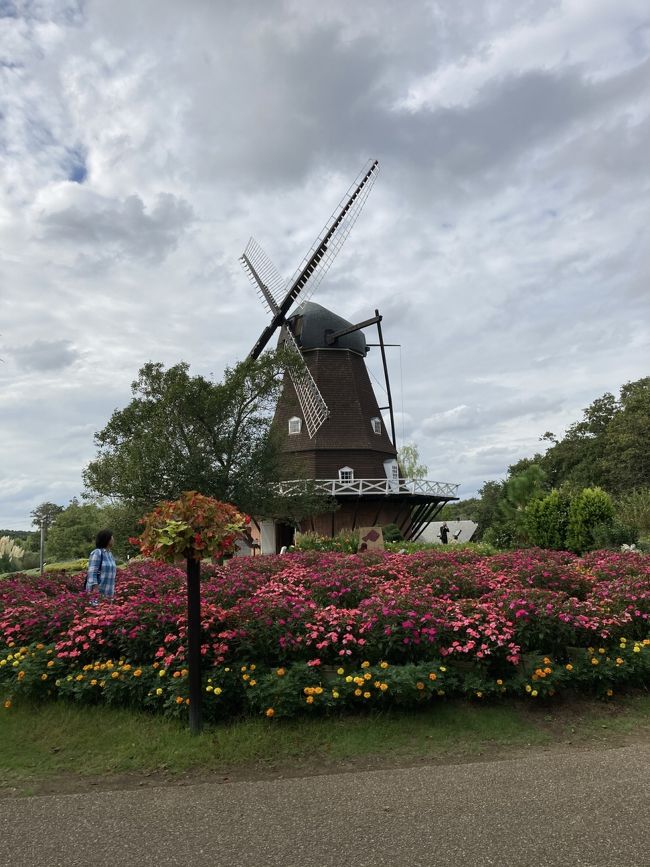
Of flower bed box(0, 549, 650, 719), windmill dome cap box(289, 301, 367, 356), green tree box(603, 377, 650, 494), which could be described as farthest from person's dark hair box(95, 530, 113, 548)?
green tree box(603, 377, 650, 494)

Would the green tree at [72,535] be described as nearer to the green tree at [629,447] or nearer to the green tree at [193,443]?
the green tree at [193,443]

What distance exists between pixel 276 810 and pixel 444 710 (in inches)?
83.3

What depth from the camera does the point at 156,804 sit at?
13.6 ft

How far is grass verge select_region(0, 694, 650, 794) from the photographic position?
4.86 meters

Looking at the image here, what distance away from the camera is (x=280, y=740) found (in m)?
5.19

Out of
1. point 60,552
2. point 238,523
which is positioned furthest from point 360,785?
point 60,552

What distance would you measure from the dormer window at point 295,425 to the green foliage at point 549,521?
1425cm

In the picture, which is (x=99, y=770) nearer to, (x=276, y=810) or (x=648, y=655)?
(x=276, y=810)

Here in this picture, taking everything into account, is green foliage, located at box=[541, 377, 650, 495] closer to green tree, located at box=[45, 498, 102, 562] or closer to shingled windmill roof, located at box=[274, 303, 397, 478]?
shingled windmill roof, located at box=[274, 303, 397, 478]

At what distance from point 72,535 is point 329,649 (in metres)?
58.3

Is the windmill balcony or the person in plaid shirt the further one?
the windmill balcony

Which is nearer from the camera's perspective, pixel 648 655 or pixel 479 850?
pixel 479 850

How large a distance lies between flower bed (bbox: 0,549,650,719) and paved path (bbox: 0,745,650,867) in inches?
41.9

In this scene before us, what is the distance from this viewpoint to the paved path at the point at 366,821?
346cm
